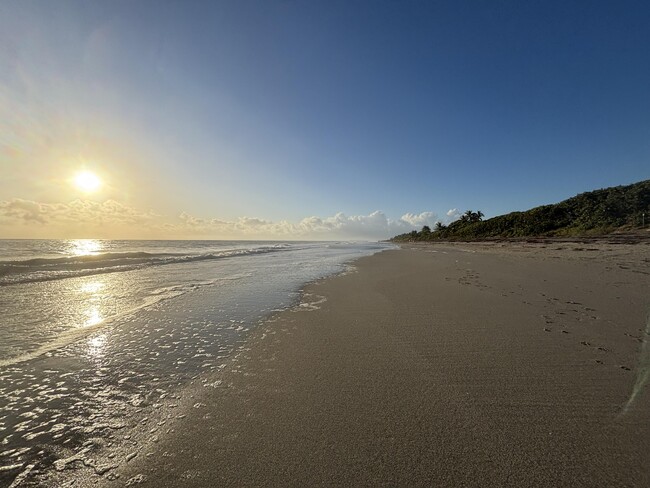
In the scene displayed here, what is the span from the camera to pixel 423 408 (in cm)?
319

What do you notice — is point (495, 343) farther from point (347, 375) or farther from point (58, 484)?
point (58, 484)

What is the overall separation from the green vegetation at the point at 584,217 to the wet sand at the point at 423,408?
42.5 meters

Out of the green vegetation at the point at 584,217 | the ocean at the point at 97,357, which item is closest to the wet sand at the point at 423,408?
the ocean at the point at 97,357

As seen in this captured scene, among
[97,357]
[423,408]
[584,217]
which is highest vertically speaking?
[584,217]

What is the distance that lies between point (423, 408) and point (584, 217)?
54675 millimetres

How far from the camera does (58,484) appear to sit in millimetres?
2260

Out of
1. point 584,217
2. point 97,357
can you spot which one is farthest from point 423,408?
point 584,217

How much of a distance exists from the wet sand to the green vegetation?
42545mm

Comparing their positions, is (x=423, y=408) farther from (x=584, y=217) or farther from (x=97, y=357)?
(x=584, y=217)

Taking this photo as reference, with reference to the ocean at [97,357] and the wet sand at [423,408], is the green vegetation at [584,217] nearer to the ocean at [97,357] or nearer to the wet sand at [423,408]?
the wet sand at [423,408]

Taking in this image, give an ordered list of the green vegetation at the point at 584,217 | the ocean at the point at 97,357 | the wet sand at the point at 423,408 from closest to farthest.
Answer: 1. the wet sand at the point at 423,408
2. the ocean at the point at 97,357
3. the green vegetation at the point at 584,217

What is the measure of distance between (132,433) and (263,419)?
1.29m

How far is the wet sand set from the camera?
2314mm

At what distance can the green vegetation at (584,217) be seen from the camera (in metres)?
36.8
